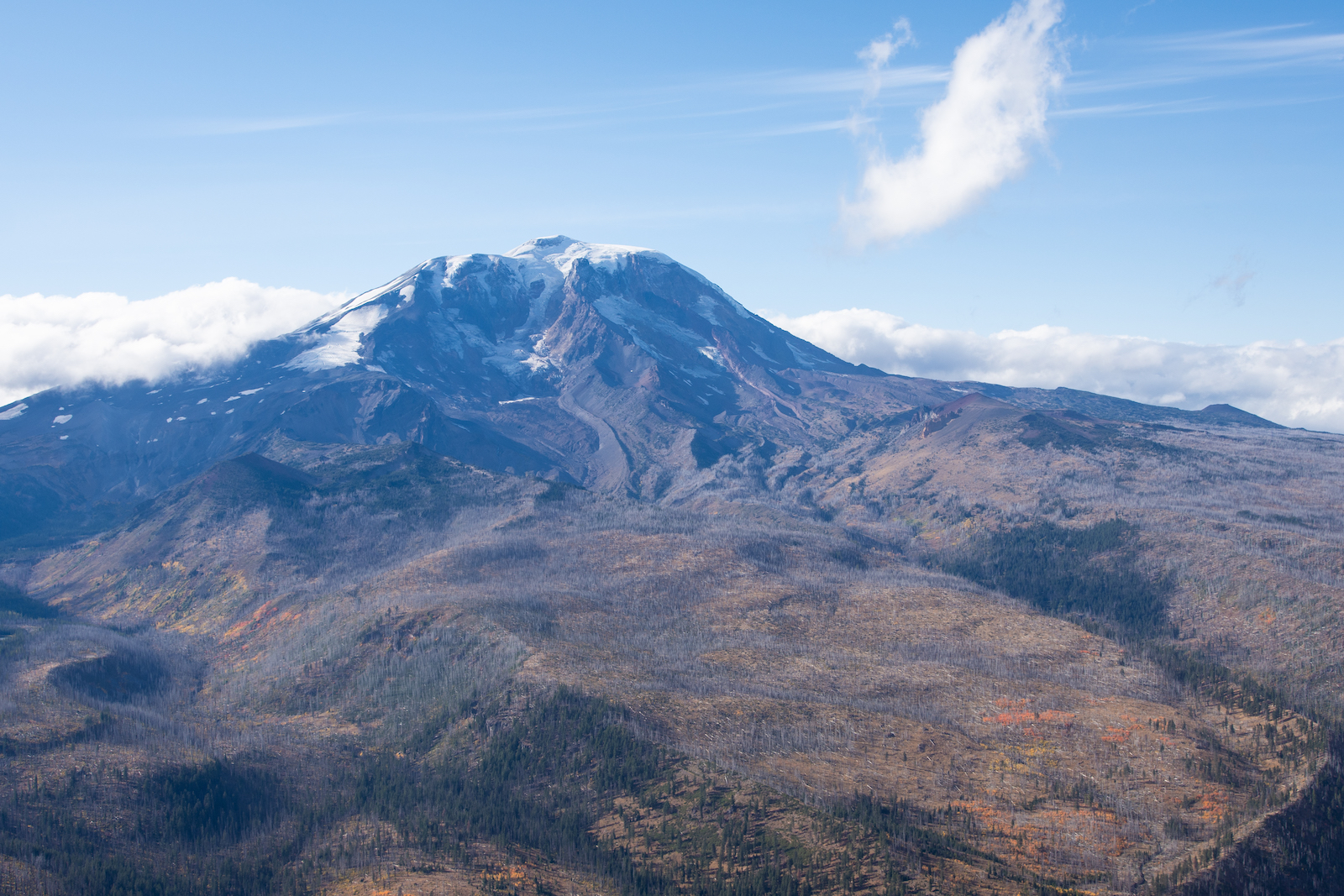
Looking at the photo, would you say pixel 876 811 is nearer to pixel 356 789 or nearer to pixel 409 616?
pixel 356 789

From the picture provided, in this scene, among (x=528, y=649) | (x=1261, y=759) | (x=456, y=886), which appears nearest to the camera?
(x=456, y=886)

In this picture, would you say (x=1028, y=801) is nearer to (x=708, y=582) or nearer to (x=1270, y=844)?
(x=1270, y=844)

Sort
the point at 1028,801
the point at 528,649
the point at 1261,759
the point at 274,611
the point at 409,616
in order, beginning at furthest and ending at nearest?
the point at 274,611, the point at 409,616, the point at 528,649, the point at 1261,759, the point at 1028,801

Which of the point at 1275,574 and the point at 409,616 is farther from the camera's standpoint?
the point at 1275,574

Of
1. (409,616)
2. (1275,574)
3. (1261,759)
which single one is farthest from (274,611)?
(1275,574)

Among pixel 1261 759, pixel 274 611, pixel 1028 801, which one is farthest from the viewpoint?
pixel 274 611

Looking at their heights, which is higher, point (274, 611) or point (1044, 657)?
point (1044, 657)

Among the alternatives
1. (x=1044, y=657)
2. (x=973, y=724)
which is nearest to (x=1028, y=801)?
(x=973, y=724)

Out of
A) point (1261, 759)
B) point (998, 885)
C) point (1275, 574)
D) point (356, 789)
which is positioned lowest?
point (356, 789)

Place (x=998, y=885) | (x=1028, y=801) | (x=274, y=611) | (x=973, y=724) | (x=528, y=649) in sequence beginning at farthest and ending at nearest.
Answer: (x=274, y=611) < (x=528, y=649) < (x=973, y=724) < (x=1028, y=801) < (x=998, y=885)
